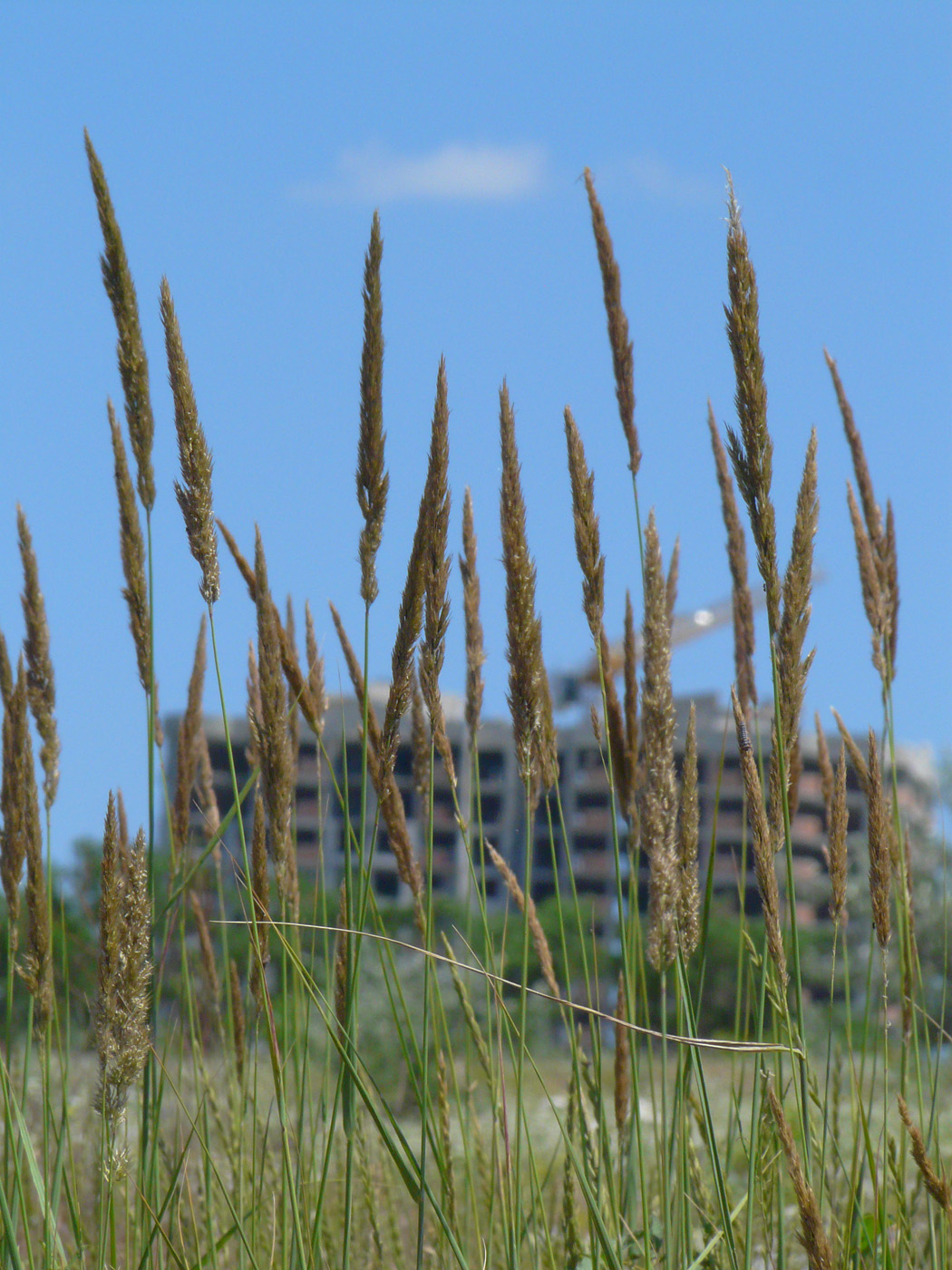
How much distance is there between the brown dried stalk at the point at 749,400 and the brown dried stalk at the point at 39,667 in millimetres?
885

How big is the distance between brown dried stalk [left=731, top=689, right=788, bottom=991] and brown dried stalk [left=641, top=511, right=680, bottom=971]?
0.09m

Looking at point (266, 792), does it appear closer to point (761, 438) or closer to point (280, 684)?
point (280, 684)

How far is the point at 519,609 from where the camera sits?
1133 mm

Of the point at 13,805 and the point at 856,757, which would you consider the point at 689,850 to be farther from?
the point at 13,805

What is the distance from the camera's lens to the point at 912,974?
1.59 metres

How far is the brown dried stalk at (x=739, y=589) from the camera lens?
5.62 ft

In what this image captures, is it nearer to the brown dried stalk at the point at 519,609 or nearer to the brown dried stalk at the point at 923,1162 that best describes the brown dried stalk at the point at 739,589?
the brown dried stalk at the point at 519,609

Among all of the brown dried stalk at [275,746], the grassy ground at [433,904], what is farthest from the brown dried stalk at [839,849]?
the brown dried stalk at [275,746]

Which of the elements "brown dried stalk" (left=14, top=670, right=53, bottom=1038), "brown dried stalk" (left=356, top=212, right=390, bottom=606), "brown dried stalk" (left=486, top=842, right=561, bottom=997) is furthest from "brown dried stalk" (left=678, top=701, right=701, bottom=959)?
"brown dried stalk" (left=14, top=670, right=53, bottom=1038)

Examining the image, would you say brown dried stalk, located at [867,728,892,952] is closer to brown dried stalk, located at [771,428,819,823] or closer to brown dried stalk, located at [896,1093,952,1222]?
brown dried stalk, located at [771,428,819,823]

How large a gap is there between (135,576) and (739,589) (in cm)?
84

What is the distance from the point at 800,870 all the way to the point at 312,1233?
1134 inches

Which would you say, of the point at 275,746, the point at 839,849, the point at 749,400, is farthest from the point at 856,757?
the point at 275,746

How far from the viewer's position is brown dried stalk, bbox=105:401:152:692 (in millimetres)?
1259
